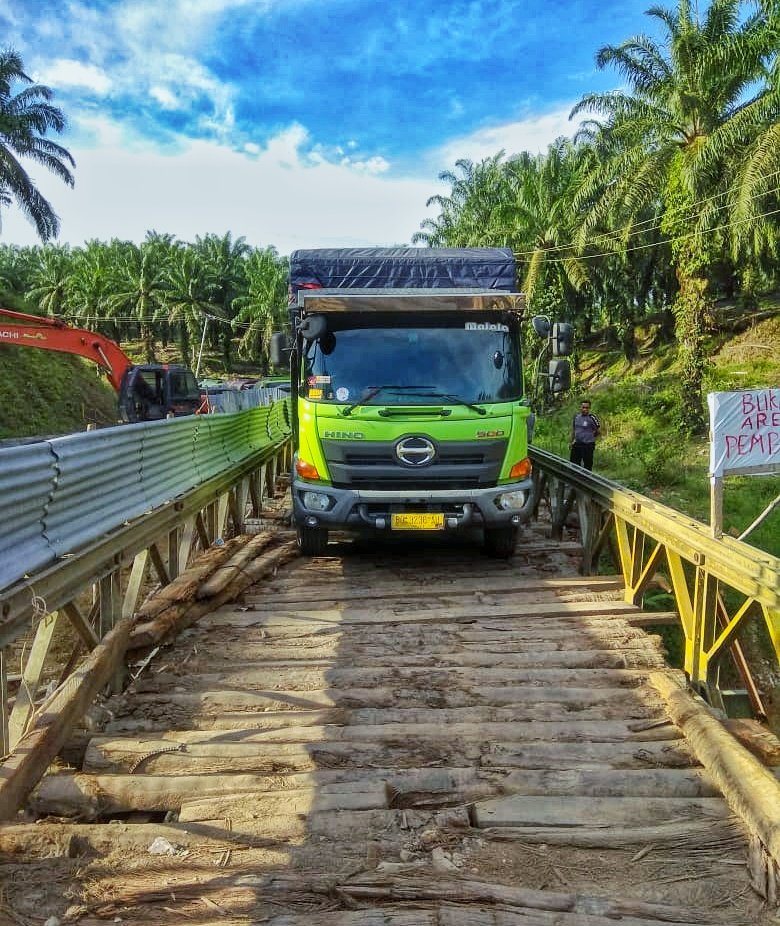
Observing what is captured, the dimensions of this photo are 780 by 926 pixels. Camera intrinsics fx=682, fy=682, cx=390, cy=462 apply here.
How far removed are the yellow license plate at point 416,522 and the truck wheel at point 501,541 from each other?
72cm

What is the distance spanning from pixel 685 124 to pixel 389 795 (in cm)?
1989

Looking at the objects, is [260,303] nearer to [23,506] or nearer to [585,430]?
[585,430]

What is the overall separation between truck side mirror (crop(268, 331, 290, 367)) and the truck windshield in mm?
874

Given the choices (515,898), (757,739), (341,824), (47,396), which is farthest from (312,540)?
(47,396)

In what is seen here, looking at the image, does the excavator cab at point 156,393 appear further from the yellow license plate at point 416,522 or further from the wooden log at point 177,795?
the wooden log at point 177,795

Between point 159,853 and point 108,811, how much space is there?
0.55 metres

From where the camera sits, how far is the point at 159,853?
271 cm

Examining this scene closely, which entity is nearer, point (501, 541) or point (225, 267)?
point (501, 541)

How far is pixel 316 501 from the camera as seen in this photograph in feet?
22.0

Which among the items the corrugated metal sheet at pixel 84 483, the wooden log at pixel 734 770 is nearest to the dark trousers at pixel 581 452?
the corrugated metal sheet at pixel 84 483

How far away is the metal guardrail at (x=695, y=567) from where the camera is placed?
13.3 ft

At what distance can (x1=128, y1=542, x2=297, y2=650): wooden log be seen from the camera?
4.76m

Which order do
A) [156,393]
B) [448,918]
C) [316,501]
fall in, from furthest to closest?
[156,393] → [316,501] → [448,918]

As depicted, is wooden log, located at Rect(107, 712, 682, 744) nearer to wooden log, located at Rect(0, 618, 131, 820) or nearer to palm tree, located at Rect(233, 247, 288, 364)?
wooden log, located at Rect(0, 618, 131, 820)
